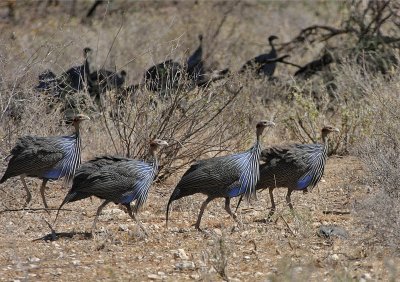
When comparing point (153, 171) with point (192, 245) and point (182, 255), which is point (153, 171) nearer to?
point (192, 245)

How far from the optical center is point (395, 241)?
6.86 metres

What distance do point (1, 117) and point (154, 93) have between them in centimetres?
190

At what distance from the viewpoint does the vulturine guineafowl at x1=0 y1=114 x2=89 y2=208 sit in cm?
861

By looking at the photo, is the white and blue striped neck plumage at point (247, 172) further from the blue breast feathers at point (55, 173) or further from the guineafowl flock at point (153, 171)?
the blue breast feathers at point (55, 173)

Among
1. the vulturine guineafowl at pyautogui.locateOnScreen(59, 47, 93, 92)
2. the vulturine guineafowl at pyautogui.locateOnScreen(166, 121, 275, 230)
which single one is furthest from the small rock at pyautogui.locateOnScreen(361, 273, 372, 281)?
the vulturine guineafowl at pyautogui.locateOnScreen(59, 47, 93, 92)

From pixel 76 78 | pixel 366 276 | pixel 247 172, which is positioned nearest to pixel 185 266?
pixel 366 276

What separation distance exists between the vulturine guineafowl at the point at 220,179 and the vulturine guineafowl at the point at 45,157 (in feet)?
4.23

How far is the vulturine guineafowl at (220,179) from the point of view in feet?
26.2

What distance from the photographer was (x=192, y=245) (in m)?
7.47

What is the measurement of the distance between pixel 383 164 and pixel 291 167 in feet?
2.81

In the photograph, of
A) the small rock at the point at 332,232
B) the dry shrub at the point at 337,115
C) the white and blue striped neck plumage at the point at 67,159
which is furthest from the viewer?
the dry shrub at the point at 337,115

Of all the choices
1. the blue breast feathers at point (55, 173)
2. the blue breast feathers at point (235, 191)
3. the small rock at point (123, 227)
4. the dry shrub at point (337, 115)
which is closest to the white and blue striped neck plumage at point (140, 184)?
the small rock at point (123, 227)

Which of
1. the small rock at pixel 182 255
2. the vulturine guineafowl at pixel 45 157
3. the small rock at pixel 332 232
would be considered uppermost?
the vulturine guineafowl at pixel 45 157

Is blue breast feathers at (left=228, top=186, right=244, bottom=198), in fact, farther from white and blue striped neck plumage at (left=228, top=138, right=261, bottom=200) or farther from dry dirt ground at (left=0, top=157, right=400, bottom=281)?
dry dirt ground at (left=0, top=157, right=400, bottom=281)
